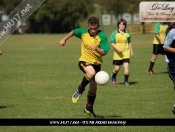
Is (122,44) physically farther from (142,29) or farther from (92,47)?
(142,29)

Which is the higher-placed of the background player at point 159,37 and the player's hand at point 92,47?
the player's hand at point 92,47

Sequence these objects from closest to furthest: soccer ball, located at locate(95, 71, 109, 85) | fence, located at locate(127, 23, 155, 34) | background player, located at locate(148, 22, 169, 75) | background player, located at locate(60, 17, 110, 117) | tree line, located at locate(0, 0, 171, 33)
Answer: soccer ball, located at locate(95, 71, 109, 85) < background player, located at locate(60, 17, 110, 117) < background player, located at locate(148, 22, 169, 75) < fence, located at locate(127, 23, 155, 34) < tree line, located at locate(0, 0, 171, 33)

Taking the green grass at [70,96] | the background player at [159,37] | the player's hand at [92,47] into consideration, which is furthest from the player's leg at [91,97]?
the background player at [159,37]

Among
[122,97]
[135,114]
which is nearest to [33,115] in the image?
[135,114]

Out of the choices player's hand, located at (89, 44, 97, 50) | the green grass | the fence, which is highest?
player's hand, located at (89, 44, 97, 50)

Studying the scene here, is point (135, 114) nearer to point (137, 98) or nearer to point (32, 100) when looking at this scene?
point (137, 98)

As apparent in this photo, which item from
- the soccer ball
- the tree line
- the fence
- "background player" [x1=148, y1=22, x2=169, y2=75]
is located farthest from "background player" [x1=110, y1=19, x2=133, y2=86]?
the tree line

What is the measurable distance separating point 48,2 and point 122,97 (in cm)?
7093

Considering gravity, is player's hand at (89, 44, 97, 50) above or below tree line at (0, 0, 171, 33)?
above

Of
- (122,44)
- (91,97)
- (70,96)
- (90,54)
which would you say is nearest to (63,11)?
(122,44)

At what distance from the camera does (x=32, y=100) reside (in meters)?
11.8

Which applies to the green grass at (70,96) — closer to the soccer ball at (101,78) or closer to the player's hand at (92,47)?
the soccer ball at (101,78)

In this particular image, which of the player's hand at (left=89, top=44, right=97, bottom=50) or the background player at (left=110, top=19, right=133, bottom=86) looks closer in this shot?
the player's hand at (left=89, top=44, right=97, bottom=50)

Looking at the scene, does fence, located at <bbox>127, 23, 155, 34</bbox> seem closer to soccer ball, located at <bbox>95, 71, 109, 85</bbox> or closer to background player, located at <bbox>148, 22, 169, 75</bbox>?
background player, located at <bbox>148, 22, 169, 75</bbox>
